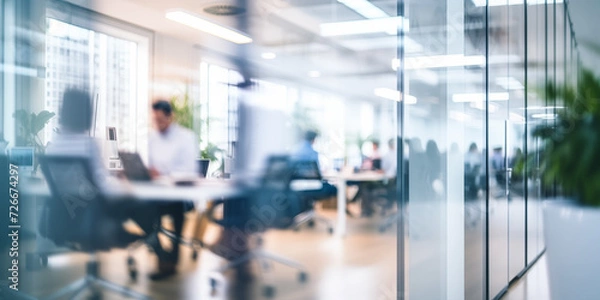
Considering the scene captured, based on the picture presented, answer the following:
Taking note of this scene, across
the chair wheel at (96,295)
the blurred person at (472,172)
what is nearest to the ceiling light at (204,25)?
the chair wheel at (96,295)

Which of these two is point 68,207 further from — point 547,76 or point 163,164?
point 547,76

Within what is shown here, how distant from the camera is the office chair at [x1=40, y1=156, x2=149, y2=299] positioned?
6.23ft

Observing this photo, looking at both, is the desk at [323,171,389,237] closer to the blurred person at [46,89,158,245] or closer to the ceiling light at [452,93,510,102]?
the ceiling light at [452,93,510,102]

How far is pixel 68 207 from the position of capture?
78.5 inches

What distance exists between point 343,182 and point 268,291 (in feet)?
3.36

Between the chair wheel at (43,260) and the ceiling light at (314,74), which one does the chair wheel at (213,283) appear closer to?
the chair wheel at (43,260)

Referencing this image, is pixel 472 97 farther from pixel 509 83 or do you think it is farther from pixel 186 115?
pixel 186 115

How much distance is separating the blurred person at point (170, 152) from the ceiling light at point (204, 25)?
1.31 feet

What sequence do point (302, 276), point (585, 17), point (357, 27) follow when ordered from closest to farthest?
point (302, 276), point (357, 27), point (585, 17)

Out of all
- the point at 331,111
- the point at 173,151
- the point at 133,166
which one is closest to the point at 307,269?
the point at 331,111

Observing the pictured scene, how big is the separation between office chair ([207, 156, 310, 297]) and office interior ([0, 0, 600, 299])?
7 cm

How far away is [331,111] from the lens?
3.96 metres

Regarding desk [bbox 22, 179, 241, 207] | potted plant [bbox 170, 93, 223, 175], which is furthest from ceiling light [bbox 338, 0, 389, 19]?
potted plant [bbox 170, 93, 223, 175]

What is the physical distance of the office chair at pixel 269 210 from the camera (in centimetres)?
337
